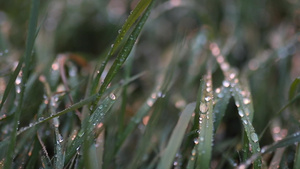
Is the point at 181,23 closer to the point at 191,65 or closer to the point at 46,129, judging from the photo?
the point at 191,65

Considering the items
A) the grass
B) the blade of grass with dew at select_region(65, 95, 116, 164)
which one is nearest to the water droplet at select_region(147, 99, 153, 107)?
the grass

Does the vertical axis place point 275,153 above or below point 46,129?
below

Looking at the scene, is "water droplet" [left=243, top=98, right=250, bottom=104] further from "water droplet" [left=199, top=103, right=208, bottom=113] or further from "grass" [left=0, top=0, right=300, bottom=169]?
"water droplet" [left=199, top=103, right=208, bottom=113]

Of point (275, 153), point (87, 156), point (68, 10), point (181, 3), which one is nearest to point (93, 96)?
point (87, 156)

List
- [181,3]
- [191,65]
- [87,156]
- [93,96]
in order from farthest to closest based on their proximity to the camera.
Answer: [181,3]
[191,65]
[93,96]
[87,156]

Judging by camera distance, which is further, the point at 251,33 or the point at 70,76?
the point at 251,33

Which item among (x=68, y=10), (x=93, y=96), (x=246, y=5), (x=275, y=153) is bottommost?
(x=275, y=153)

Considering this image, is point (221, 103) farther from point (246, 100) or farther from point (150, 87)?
point (150, 87)

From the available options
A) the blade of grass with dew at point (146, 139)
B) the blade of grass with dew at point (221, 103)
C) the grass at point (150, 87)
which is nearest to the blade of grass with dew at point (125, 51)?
the grass at point (150, 87)
